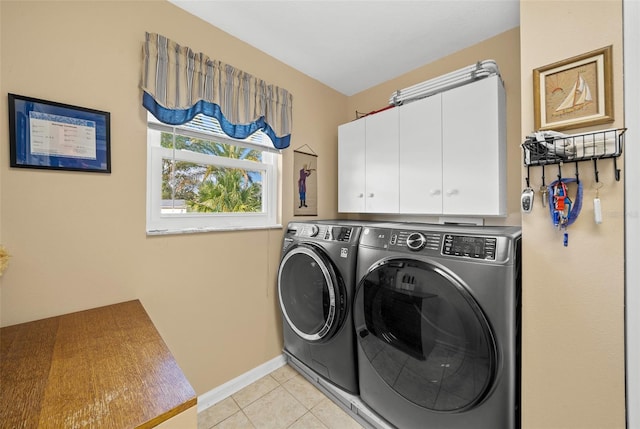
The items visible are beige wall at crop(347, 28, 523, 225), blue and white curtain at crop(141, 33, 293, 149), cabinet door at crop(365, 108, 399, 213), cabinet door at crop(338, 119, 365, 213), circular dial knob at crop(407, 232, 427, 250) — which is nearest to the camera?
circular dial knob at crop(407, 232, 427, 250)

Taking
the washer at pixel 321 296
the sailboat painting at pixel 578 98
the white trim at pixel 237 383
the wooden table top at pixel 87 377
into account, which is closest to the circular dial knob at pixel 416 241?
the washer at pixel 321 296

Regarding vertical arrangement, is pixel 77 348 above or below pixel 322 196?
below

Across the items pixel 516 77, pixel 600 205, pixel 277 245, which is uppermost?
pixel 516 77

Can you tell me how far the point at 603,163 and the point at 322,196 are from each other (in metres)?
1.82

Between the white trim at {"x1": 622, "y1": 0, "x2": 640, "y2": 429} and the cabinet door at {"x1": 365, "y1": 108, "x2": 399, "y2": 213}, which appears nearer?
the white trim at {"x1": 622, "y1": 0, "x2": 640, "y2": 429}

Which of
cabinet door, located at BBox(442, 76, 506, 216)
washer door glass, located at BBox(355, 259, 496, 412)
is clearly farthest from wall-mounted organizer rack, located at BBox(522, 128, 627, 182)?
washer door glass, located at BBox(355, 259, 496, 412)

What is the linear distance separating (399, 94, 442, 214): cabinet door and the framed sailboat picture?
25.2 inches

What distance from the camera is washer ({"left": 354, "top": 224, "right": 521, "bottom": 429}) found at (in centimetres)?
104

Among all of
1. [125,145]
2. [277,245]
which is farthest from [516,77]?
[125,145]

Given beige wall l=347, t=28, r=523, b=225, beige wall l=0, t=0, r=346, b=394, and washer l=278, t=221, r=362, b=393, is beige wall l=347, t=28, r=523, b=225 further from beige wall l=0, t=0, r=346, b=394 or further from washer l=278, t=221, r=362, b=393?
beige wall l=0, t=0, r=346, b=394

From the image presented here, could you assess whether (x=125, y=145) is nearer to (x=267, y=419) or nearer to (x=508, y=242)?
(x=267, y=419)

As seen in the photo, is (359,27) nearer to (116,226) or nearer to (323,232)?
(323,232)

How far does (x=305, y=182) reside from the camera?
7.49 ft

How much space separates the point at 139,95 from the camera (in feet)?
4.66
